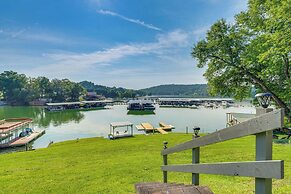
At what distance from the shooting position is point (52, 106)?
70750mm

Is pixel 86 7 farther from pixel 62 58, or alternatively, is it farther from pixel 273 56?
pixel 62 58

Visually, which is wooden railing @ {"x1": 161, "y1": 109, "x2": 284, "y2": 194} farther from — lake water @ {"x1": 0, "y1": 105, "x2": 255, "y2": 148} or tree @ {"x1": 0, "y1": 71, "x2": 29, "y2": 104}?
tree @ {"x1": 0, "y1": 71, "x2": 29, "y2": 104}

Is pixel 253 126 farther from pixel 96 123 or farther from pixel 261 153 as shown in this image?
pixel 96 123

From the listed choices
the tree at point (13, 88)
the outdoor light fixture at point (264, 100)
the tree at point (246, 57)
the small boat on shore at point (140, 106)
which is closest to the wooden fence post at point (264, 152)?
the outdoor light fixture at point (264, 100)

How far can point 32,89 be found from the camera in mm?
89188

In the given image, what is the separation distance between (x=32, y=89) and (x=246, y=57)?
93.9 metres

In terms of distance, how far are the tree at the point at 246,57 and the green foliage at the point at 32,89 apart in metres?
88.9

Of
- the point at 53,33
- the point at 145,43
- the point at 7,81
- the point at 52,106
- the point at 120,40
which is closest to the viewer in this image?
the point at 53,33

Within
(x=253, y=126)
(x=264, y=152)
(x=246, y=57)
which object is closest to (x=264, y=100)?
Answer: (x=253, y=126)

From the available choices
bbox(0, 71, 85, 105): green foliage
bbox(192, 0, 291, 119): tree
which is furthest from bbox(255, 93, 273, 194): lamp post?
bbox(0, 71, 85, 105): green foliage

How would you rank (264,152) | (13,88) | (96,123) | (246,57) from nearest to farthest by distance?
(264,152) < (246,57) < (96,123) < (13,88)

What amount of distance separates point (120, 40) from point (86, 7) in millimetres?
15873

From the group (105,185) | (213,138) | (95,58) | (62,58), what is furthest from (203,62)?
(62,58)

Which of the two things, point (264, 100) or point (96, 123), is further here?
point (96, 123)
